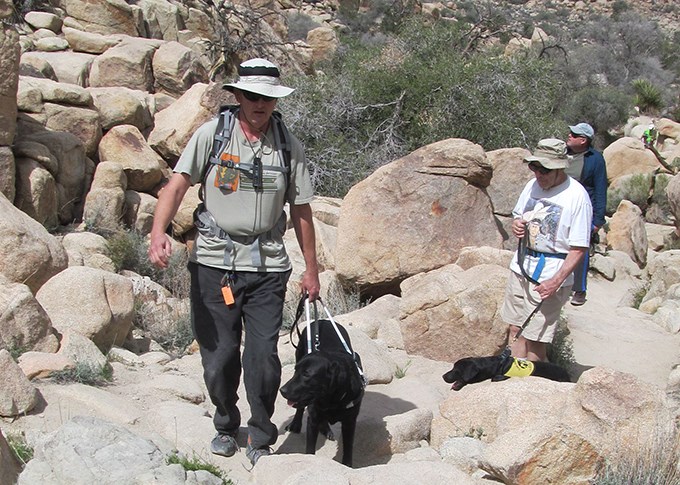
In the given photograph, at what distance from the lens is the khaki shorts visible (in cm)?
508

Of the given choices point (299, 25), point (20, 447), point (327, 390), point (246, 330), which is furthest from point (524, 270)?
point (299, 25)

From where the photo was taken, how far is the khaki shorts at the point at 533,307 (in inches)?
200

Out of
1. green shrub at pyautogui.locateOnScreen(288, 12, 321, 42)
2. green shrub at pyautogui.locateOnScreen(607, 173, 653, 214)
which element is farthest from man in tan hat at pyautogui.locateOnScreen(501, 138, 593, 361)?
green shrub at pyautogui.locateOnScreen(288, 12, 321, 42)

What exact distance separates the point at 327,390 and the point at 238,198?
98cm

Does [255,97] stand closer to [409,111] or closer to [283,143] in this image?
[283,143]

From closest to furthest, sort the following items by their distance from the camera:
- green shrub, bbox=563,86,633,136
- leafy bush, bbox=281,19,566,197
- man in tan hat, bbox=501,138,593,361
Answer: man in tan hat, bbox=501,138,593,361 → leafy bush, bbox=281,19,566,197 → green shrub, bbox=563,86,633,136

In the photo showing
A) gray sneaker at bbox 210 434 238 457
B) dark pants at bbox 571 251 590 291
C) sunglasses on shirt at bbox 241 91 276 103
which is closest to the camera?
sunglasses on shirt at bbox 241 91 276 103

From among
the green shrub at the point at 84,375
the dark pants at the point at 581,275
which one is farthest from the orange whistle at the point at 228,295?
the dark pants at the point at 581,275

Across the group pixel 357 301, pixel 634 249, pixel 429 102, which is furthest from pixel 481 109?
pixel 357 301

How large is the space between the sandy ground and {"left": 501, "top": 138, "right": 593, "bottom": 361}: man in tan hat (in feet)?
5.37

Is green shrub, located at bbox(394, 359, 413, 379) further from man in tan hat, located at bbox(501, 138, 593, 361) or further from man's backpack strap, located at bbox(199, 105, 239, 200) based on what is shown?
man's backpack strap, located at bbox(199, 105, 239, 200)

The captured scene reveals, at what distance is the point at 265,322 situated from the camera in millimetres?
3863

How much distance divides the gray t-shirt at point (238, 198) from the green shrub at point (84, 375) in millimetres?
1452

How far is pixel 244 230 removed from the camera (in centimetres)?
374
